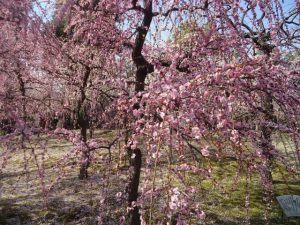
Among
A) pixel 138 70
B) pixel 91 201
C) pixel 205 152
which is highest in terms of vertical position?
pixel 138 70

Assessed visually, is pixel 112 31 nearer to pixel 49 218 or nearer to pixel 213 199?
pixel 49 218

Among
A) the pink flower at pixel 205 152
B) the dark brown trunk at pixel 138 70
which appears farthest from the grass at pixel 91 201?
the pink flower at pixel 205 152

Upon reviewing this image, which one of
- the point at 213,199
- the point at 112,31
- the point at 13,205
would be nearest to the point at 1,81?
the point at 13,205

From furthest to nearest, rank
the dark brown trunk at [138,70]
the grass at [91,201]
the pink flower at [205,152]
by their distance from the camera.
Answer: the grass at [91,201]
the dark brown trunk at [138,70]
the pink flower at [205,152]

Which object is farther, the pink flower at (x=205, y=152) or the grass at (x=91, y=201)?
the grass at (x=91, y=201)

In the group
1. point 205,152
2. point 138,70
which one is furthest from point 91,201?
point 205,152

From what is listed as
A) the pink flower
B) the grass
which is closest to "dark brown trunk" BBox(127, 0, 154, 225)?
the grass

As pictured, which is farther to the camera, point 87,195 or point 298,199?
point 87,195

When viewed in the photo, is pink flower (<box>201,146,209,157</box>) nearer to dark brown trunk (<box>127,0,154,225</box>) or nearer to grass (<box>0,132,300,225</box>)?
dark brown trunk (<box>127,0,154,225</box>)

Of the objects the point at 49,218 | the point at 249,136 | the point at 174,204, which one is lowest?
the point at 49,218

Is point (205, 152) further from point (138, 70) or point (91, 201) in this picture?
point (91, 201)

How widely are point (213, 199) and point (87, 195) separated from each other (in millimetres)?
2972

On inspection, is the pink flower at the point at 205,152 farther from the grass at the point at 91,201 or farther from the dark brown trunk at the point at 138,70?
the grass at the point at 91,201

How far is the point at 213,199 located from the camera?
30.3ft
